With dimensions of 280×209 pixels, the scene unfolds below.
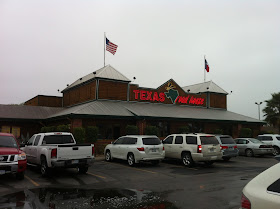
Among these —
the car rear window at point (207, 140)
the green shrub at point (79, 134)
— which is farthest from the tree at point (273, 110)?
the green shrub at point (79, 134)

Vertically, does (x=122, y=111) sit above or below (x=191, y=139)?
above

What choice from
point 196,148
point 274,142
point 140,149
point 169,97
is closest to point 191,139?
point 196,148

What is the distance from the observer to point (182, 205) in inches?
265

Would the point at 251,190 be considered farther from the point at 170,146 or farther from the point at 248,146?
the point at 248,146

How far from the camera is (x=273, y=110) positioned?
45031mm

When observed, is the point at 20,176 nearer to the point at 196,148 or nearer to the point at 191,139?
the point at 196,148

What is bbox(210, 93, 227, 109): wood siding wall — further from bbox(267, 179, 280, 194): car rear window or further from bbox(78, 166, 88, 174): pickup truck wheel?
bbox(267, 179, 280, 194): car rear window

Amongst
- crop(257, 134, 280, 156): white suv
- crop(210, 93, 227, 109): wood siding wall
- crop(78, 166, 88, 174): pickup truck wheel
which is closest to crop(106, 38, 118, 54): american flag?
crop(210, 93, 227, 109): wood siding wall

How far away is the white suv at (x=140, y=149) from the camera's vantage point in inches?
560

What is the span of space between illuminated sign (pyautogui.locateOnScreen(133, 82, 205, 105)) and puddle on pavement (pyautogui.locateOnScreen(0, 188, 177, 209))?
804 inches

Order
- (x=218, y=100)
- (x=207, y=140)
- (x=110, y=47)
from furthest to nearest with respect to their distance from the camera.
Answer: (x=218, y=100), (x=110, y=47), (x=207, y=140)

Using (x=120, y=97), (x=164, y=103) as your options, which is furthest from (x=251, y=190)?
(x=164, y=103)

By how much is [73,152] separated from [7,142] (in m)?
2.73

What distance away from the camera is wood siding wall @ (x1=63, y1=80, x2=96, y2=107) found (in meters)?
26.9
